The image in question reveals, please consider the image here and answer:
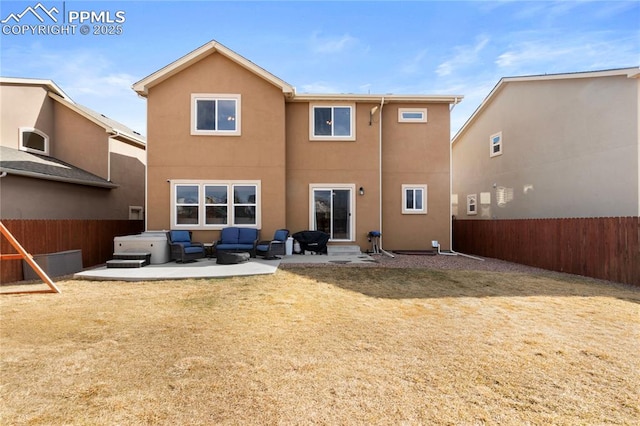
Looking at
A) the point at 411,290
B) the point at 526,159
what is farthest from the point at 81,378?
the point at 526,159

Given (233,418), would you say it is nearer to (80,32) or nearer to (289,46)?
(289,46)

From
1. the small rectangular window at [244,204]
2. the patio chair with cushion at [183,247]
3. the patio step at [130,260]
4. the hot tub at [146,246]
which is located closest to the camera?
the patio step at [130,260]

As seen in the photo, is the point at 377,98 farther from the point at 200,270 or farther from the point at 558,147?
the point at 200,270

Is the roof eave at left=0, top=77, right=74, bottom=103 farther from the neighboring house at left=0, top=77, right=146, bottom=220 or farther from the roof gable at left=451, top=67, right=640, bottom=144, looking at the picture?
the roof gable at left=451, top=67, right=640, bottom=144

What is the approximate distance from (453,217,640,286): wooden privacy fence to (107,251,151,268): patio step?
12.9 meters

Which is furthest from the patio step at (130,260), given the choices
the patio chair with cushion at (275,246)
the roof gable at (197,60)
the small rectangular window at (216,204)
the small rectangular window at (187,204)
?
the roof gable at (197,60)

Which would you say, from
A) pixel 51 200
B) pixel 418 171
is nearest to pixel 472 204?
pixel 418 171

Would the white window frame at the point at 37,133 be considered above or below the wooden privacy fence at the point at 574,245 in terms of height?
above

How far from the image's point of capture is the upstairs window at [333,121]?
1253 centimetres

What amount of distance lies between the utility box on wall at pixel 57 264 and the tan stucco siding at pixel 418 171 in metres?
10.9

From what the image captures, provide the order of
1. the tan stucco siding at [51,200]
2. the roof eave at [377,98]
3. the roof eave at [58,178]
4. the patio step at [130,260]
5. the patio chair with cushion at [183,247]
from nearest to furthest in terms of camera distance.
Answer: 1. the patio step at [130,260]
2. the roof eave at [58,178]
3. the patio chair with cushion at [183,247]
4. the tan stucco siding at [51,200]
5. the roof eave at [377,98]

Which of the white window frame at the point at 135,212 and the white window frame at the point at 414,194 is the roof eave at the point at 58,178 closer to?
the white window frame at the point at 135,212

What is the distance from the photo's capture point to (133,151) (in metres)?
15.4

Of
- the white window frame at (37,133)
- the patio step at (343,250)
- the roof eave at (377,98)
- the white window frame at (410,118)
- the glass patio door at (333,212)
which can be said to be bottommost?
the patio step at (343,250)
